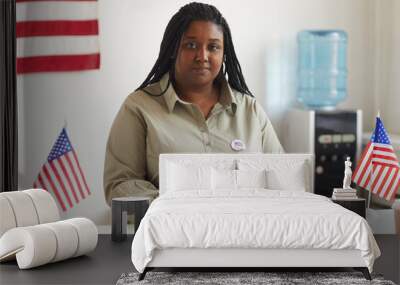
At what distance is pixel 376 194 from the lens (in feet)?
23.5

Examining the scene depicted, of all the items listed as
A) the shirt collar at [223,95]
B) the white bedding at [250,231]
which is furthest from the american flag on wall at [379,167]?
the white bedding at [250,231]

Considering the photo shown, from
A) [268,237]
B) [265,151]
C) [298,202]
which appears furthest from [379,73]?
[268,237]

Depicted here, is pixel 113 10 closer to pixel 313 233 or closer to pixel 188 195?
pixel 188 195

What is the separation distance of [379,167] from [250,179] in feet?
5.04

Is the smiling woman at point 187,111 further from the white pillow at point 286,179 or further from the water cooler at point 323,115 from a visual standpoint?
the white pillow at point 286,179

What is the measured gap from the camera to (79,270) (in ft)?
17.1

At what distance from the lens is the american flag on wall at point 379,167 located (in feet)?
22.5

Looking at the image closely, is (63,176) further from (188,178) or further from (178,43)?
(188,178)

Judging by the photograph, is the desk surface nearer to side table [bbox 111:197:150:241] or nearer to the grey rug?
the grey rug

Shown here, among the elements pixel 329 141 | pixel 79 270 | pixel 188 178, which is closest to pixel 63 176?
pixel 188 178

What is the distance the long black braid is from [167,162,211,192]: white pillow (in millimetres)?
1260

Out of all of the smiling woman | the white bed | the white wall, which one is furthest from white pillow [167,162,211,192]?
the white wall

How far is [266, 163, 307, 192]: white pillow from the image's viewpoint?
6008 mm

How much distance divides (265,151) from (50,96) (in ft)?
6.81
